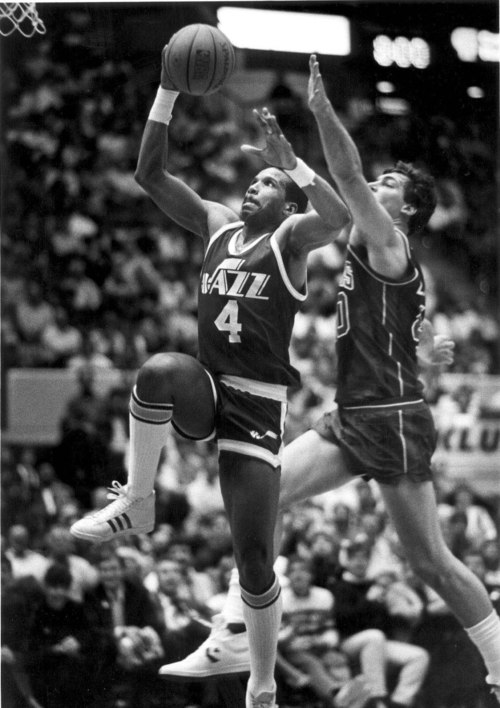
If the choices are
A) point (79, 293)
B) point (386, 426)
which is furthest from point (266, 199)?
point (79, 293)

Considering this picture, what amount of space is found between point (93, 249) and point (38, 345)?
1.09 meters

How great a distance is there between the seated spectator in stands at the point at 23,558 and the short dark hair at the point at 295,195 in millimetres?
3273

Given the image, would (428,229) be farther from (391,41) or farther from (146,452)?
(146,452)

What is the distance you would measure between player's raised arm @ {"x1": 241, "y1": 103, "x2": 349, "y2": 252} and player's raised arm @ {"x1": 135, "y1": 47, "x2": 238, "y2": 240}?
1.94ft

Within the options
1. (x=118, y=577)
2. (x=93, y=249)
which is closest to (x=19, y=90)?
(x=93, y=249)

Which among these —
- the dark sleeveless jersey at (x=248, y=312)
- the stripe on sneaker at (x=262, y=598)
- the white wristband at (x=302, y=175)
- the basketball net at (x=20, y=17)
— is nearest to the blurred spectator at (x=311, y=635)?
the stripe on sneaker at (x=262, y=598)

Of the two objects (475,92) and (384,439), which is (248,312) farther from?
(475,92)

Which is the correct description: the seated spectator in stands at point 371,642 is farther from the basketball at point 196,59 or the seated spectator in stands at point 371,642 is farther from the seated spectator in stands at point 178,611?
the basketball at point 196,59

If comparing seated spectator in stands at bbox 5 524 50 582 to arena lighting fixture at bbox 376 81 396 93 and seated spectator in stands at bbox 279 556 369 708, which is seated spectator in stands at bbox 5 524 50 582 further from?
arena lighting fixture at bbox 376 81 396 93

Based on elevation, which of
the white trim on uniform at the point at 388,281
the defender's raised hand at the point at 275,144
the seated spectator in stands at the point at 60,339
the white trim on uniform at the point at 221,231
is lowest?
the seated spectator in stands at the point at 60,339

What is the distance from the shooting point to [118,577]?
8.05 meters

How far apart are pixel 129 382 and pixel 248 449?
19.4ft

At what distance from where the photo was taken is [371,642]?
8.05m

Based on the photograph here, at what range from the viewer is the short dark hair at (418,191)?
21.1 ft
